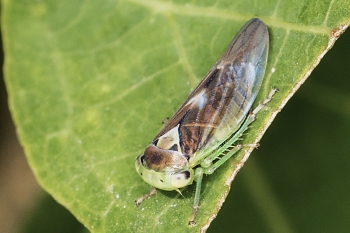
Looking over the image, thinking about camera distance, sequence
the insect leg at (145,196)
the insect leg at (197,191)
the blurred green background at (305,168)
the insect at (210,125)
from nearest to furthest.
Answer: the insect leg at (197,191), the insect at (210,125), the insect leg at (145,196), the blurred green background at (305,168)

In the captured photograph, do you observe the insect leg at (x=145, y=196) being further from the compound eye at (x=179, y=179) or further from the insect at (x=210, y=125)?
the compound eye at (x=179, y=179)

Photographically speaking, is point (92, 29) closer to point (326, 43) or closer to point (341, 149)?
point (326, 43)

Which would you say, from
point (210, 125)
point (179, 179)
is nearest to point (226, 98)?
point (210, 125)

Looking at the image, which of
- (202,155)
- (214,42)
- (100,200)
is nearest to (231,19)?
(214,42)

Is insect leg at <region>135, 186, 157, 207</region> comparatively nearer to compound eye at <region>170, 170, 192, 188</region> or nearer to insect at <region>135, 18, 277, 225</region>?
insect at <region>135, 18, 277, 225</region>

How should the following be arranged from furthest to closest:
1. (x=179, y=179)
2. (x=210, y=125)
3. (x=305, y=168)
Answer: (x=305, y=168), (x=210, y=125), (x=179, y=179)

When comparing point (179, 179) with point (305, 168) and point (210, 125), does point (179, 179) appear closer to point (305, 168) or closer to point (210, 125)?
point (210, 125)

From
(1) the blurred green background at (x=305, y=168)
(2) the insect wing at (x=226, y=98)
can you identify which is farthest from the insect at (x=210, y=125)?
(1) the blurred green background at (x=305, y=168)
